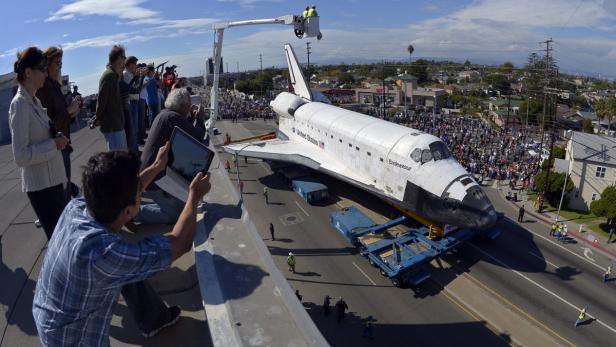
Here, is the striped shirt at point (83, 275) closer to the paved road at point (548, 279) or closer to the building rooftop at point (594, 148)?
the paved road at point (548, 279)

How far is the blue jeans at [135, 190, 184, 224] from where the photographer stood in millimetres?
5156

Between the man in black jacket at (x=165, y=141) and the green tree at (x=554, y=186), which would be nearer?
the man in black jacket at (x=165, y=141)

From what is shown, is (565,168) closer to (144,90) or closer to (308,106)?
(308,106)

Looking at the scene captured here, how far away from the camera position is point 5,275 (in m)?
4.95

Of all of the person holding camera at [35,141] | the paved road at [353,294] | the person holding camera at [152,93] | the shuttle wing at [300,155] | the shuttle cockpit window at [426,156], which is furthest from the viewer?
the shuttle wing at [300,155]

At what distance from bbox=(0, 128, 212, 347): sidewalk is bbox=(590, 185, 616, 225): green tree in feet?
77.5

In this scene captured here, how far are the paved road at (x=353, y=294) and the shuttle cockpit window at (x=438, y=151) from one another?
17.7ft

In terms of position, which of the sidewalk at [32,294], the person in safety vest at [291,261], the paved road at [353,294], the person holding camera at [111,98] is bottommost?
the paved road at [353,294]

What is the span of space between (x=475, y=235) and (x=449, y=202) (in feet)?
12.3

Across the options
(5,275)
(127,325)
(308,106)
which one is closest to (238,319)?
(127,325)

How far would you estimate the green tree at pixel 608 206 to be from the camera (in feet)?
65.0

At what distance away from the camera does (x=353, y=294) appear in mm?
13953

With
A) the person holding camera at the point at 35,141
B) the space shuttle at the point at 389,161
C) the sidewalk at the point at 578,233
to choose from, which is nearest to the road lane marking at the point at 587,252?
the sidewalk at the point at 578,233

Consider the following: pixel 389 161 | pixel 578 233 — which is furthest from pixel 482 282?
pixel 578 233
